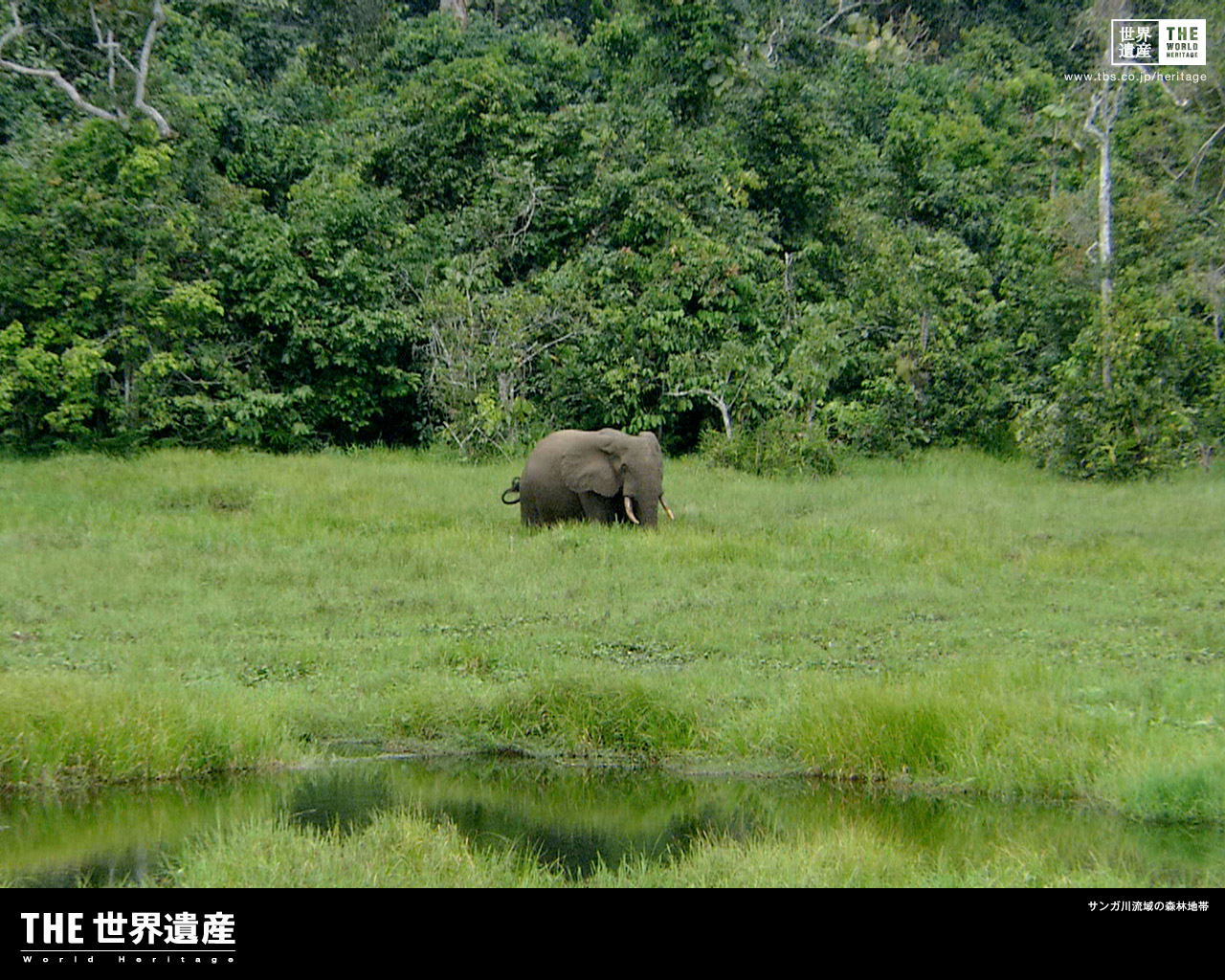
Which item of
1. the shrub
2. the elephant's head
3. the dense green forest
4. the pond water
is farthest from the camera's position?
the dense green forest

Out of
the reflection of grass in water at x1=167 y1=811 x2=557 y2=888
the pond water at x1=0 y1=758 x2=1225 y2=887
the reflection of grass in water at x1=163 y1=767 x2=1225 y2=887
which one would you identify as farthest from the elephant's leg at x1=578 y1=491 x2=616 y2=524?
the reflection of grass in water at x1=167 y1=811 x2=557 y2=888

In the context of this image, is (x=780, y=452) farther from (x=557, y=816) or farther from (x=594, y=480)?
(x=557, y=816)

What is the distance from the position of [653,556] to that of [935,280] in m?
12.1

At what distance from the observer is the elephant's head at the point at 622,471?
14.9 metres

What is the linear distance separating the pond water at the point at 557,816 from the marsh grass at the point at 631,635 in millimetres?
262

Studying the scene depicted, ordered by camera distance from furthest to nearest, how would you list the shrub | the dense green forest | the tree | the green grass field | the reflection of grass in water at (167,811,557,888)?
the tree
the dense green forest
the shrub
the green grass field
the reflection of grass in water at (167,811,557,888)

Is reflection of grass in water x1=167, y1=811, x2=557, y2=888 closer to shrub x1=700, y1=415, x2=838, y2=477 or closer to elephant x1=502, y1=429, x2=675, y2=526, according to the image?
elephant x1=502, y1=429, x2=675, y2=526

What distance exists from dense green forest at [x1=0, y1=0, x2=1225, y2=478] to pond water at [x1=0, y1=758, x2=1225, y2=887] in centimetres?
1201

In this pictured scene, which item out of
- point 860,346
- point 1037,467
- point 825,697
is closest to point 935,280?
point 860,346

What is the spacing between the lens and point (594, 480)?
591 inches

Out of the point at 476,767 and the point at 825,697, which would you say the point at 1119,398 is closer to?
the point at 825,697

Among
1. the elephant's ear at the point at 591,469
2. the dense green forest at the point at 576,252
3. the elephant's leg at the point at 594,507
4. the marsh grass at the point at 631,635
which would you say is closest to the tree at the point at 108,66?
the dense green forest at the point at 576,252

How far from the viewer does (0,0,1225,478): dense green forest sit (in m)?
20.1

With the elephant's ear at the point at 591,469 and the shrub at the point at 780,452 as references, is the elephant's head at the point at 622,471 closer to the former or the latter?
the elephant's ear at the point at 591,469
